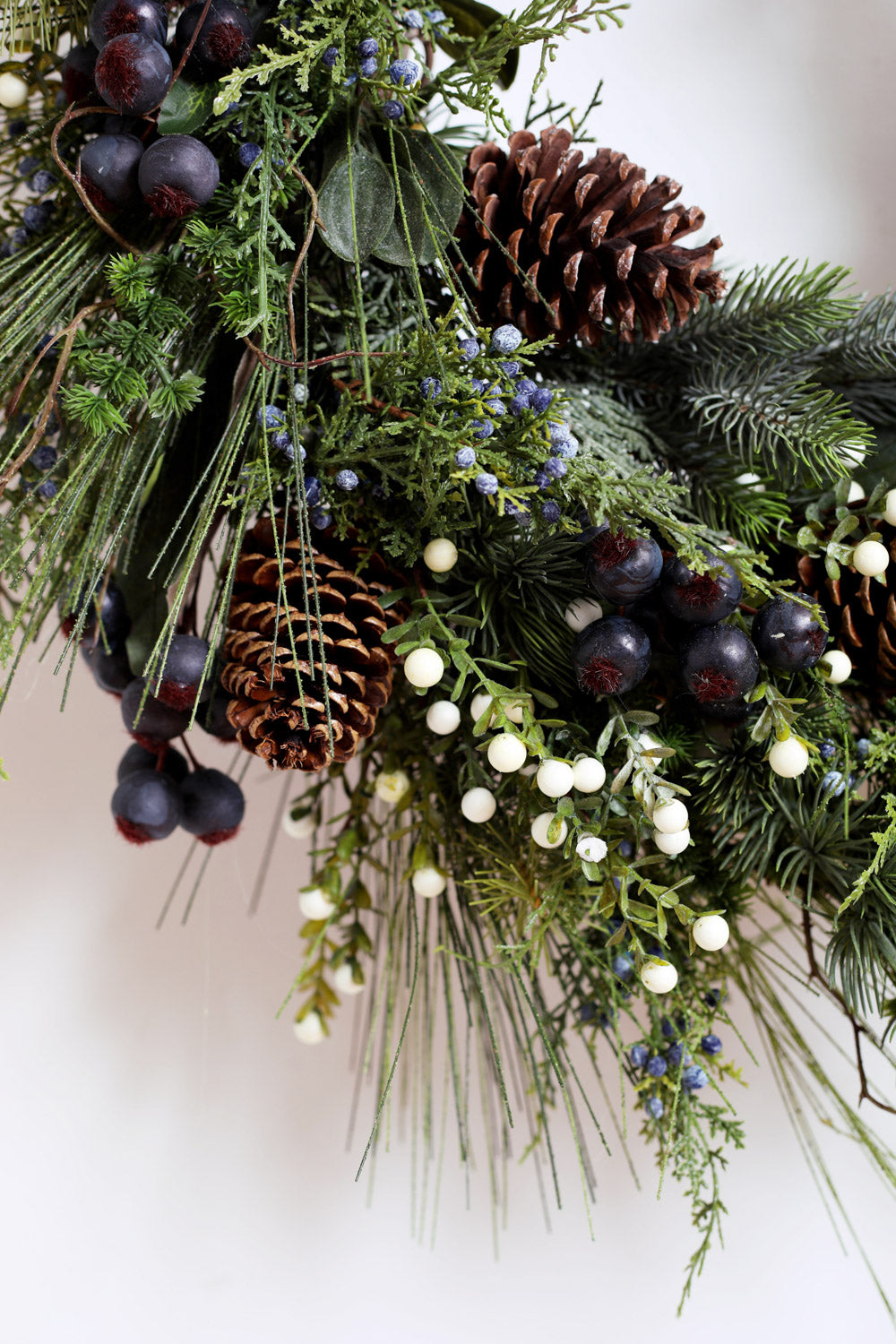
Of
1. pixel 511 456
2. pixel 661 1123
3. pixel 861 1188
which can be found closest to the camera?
pixel 511 456

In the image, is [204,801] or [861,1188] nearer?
[204,801]

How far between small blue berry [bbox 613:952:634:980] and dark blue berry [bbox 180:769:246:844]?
0.74 ft

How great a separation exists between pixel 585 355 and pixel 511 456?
165mm

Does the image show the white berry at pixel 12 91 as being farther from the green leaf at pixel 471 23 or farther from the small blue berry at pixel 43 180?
the green leaf at pixel 471 23

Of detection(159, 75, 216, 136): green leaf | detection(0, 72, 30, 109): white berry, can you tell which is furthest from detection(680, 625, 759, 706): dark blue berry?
detection(0, 72, 30, 109): white berry

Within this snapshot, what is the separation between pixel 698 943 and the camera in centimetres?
45

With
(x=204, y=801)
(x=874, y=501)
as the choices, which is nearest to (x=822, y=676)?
(x=874, y=501)

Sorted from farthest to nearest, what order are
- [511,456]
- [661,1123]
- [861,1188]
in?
[861,1188] → [661,1123] → [511,456]

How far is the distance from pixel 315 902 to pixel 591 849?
0.72 feet

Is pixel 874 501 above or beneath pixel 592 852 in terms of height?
above

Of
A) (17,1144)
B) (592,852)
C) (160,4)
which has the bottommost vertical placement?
(17,1144)

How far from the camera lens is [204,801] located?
0.56 metres

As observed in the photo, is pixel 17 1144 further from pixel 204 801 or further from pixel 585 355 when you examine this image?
pixel 585 355

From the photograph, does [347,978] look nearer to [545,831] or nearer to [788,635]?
[545,831]
